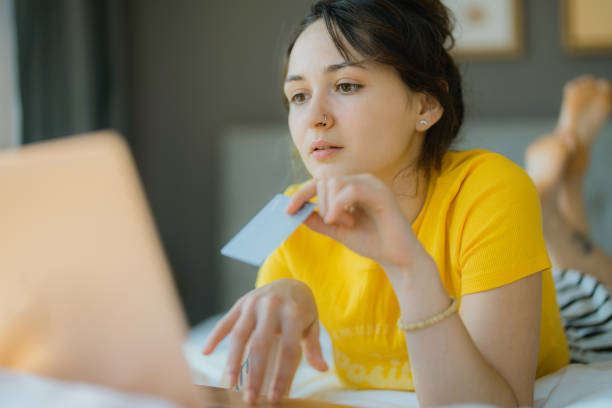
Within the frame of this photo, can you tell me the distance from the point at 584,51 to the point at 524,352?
6.17 feet

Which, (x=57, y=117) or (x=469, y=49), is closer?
(x=57, y=117)

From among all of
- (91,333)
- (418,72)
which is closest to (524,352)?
(418,72)

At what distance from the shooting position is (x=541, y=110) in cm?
239

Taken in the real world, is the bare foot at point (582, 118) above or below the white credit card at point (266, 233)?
below

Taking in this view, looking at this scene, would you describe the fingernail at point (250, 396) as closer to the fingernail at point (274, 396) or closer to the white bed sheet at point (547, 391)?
the fingernail at point (274, 396)

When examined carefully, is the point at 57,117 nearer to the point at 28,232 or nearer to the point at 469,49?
the point at 469,49

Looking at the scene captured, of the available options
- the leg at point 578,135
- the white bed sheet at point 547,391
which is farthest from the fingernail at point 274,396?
the leg at point 578,135

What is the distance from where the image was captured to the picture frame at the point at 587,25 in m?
2.29

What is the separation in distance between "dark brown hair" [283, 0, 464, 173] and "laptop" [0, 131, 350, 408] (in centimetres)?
56

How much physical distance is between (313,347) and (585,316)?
0.94 metres

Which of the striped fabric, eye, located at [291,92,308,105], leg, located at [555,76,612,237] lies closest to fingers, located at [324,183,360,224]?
eye, located at [291,92,308,105]

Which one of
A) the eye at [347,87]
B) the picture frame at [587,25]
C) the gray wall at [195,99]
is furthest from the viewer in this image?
the gray wall at [195,99]

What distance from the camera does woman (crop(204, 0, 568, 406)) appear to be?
705 millimetres

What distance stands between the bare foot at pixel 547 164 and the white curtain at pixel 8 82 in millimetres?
1751
